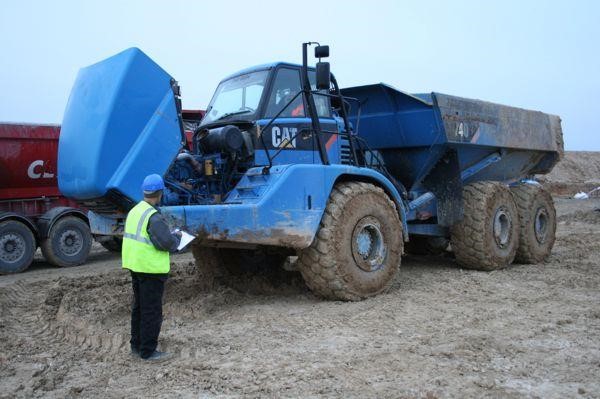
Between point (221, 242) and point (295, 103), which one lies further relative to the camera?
point (295, 103)

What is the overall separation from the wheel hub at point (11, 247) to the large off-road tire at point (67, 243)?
437mm

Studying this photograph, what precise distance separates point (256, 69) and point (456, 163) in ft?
10.1

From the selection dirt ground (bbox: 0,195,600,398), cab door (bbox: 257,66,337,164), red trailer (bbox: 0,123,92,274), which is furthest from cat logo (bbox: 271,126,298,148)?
red trailer (bbox: 0,123,92,274)

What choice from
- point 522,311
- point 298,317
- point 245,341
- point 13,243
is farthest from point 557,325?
point 13,243

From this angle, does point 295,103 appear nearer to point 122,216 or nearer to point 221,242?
point 221,242

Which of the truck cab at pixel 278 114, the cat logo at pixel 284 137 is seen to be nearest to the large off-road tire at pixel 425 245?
the truck cab at pixel 278 114

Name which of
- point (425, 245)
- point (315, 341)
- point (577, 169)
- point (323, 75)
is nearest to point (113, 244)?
point (425, 245)

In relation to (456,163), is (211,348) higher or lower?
lower

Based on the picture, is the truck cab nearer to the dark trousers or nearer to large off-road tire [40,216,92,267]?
the dark trousers

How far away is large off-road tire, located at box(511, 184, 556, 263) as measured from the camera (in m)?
8.59

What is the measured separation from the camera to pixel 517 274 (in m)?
7.64

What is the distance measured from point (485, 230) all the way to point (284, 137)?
132 inches

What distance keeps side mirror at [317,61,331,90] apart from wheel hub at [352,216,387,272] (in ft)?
4.61

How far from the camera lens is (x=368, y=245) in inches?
237
